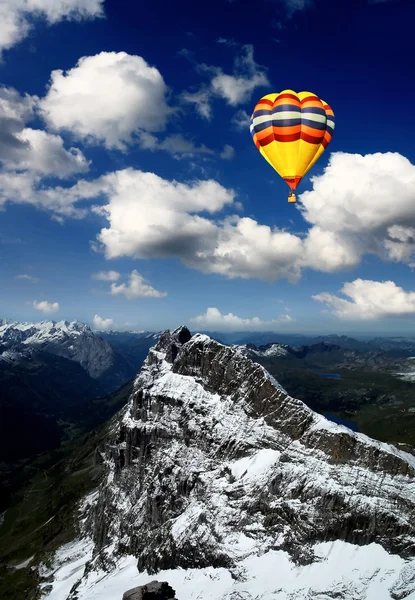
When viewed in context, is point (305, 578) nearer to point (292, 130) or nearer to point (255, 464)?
point (255, 464)

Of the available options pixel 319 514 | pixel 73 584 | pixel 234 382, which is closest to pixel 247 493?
pixel 319 514

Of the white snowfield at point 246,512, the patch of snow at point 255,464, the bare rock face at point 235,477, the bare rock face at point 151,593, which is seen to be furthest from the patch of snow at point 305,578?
the patch of snow at point 255,464

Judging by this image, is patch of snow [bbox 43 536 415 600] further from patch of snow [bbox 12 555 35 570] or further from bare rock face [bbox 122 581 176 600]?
patch of snow [bbox 12 555 35 570]

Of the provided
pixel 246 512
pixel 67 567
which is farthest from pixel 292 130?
pixel 67 567

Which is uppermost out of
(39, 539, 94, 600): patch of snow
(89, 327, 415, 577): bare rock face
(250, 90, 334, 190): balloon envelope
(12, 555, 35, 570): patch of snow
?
(250, 90, 334, 190): balloon envelope

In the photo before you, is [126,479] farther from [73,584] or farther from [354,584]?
[354,584]

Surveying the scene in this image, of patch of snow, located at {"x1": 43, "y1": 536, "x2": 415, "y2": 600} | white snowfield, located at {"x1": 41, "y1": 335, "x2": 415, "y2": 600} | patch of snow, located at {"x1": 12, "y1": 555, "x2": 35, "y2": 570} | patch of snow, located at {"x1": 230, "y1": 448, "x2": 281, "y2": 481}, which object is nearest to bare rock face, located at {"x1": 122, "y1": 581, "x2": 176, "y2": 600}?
patch of snow, located at {"x1": 43, "y1": 536, "x2": 415, "y2": 600}

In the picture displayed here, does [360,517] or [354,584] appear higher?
[360,517]
